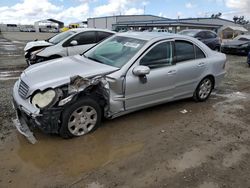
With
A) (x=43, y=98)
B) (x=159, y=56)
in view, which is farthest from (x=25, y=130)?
(x=159, y=56)

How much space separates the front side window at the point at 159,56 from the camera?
5200 millimetres

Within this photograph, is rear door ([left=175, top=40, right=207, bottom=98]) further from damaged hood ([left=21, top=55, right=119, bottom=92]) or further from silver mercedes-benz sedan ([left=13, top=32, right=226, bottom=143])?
damaged hood ([left=21, top=55, right=119, bottom=92])

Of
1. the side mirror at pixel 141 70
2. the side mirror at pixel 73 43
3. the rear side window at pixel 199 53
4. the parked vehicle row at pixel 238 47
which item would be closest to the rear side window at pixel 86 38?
the side mirror at pixel 73 43

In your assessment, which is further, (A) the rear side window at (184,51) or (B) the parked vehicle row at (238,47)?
(B) the parked vehicle row at (238,47)

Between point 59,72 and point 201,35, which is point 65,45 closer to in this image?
point 59,72

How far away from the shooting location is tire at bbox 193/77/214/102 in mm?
6430

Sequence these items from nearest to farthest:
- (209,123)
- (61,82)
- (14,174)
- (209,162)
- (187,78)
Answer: (14,174) < (209,162) < (61,82) < (209,123) < (187,78)

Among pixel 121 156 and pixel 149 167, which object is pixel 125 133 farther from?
pixel 149 167

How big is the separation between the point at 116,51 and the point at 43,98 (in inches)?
73.8

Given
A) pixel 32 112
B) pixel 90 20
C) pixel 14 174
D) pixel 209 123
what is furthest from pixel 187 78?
pixel 90 20

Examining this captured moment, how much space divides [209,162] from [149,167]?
0.87 m

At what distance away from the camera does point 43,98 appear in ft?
13.6

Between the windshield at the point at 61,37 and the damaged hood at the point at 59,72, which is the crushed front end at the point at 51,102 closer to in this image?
the damaged hood at the point at 59,72

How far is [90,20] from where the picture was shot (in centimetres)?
7944
